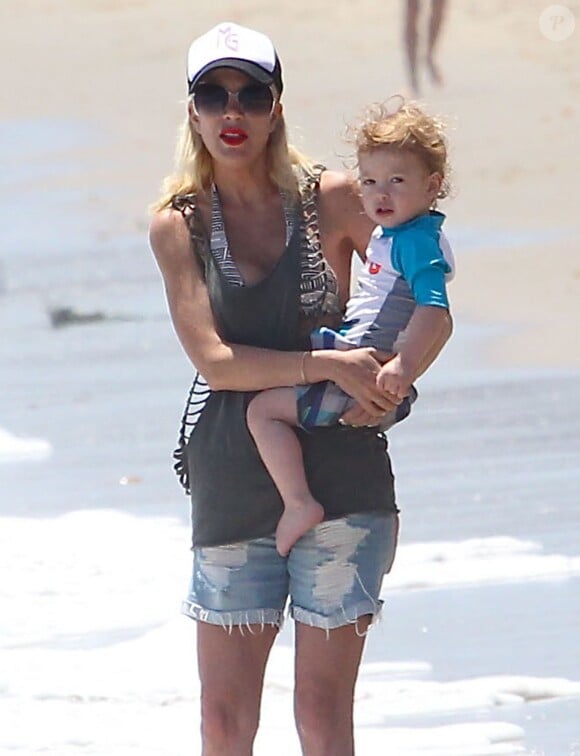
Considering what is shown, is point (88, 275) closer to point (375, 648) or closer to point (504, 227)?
point (504, 227)

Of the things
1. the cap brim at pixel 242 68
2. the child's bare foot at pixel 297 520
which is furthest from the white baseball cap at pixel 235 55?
the child's bare foot at pixel 297 520

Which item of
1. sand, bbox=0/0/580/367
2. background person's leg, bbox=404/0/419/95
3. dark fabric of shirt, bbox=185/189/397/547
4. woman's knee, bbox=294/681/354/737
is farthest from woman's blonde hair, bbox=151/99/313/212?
background person's leg, bbox=404/0/419/95

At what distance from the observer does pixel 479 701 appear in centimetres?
483

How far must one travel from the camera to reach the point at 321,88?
1013cm

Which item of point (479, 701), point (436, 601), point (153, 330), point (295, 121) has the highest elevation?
point (295, 121)

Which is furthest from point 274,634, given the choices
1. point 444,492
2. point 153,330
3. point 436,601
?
point 153,330

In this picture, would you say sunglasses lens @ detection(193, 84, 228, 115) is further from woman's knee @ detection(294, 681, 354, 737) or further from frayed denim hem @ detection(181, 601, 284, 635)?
woman's knee @ detection(294, 681, 354, 737)

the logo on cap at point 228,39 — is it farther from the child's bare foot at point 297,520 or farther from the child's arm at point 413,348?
the child's bare foot at point 297,520

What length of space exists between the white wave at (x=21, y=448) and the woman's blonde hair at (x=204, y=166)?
175 inches

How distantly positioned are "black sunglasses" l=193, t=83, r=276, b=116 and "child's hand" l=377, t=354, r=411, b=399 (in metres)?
0.48

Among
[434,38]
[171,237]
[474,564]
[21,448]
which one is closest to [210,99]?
[171,237]

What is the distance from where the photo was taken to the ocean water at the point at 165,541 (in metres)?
4.81

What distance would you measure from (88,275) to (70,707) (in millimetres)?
5070

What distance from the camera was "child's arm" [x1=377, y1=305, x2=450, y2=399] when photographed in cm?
314
